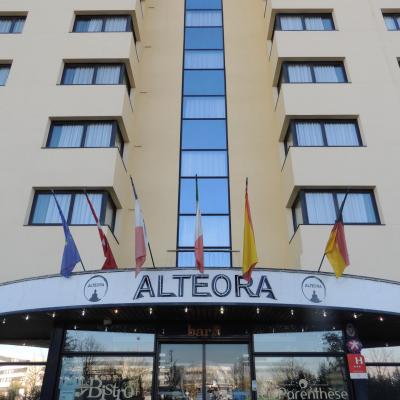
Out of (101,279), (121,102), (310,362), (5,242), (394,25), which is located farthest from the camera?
(394,25)

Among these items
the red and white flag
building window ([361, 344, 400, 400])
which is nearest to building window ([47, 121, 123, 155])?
the red and white flag

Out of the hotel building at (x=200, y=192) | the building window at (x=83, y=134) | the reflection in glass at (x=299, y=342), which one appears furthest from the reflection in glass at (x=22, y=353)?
the building window at (x=83, y=134)

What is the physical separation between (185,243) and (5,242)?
664 centimetres

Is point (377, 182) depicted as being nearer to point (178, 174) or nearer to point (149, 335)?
point (178, 174)

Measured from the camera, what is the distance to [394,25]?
20750mm

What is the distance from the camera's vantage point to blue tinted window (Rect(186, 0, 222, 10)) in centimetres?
2380

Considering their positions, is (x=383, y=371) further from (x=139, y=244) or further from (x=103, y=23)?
(x=103, y=23)

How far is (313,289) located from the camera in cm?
1166

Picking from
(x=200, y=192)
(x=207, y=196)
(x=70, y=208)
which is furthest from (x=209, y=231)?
(x=70, y=208)

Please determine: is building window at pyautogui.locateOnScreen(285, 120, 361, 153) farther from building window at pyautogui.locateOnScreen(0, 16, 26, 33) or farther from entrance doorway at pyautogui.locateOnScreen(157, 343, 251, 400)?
building window at pyautogui.locateOnScreen(0, 16, 26, 33)

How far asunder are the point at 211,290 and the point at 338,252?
12.3ft

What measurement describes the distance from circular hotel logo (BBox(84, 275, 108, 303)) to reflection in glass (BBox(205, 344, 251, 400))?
4.12 meters

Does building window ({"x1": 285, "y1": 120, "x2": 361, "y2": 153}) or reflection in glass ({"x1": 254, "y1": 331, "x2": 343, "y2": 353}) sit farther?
building window ({"x1": 285, "y1": 120, "x2": 361, "y2": 153})

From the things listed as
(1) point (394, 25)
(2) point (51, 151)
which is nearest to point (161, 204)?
(2) point (51, 151)
